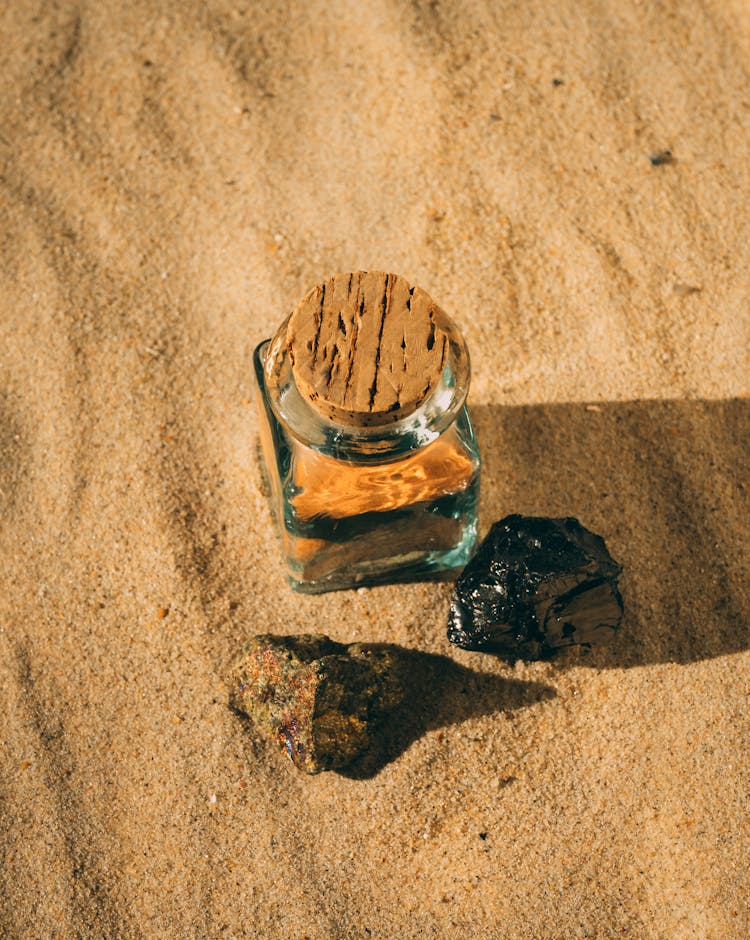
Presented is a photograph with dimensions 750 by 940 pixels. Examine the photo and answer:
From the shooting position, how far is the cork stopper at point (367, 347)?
4.16ft

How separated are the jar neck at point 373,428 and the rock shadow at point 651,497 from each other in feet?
1.87

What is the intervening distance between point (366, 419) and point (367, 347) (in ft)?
0.37

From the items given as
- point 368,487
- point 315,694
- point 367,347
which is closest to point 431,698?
point 315,694

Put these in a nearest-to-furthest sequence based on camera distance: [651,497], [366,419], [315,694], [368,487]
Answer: [366,419] < [368,487] < [315,694] < [651,497]

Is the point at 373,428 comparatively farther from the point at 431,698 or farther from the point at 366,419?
the point at 431,698

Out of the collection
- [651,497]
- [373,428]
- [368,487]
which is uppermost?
[373,428]

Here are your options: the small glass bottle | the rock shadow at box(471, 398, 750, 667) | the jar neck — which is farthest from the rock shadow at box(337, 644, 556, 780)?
the jar neck

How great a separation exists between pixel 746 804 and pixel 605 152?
60.9 inches

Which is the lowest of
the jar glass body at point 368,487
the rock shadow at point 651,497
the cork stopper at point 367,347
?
the rock shadow at point 651,497

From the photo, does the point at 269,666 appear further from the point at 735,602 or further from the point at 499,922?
the point at 735,602

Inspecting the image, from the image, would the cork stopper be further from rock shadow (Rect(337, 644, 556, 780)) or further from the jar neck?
rock shadow (Rect(337, 644, 556, 780))

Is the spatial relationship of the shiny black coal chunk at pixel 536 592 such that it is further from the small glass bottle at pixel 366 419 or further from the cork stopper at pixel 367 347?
the cork stopper at pixel 367 347

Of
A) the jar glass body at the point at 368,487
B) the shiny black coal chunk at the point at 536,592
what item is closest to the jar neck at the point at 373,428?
the jar glass body at the point at 368,487

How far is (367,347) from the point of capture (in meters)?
1.30
